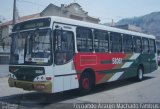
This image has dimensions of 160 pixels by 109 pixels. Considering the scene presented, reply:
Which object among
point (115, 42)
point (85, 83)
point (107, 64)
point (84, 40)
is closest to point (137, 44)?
point (115, 42)

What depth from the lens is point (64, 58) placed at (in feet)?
33.5

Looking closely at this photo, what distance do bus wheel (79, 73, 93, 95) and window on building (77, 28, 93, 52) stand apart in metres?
1.11

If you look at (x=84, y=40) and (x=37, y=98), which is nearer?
(x=37, y=98)

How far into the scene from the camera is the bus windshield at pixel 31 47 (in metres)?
9.74

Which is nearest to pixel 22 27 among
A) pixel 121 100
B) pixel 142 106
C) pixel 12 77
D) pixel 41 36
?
pixel 41 36

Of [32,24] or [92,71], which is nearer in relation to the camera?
[32,24]

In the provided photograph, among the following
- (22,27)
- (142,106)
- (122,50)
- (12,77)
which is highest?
(22,27)

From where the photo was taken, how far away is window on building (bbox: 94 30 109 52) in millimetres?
12320

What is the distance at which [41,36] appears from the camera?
32.8 ft

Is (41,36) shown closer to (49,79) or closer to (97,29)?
(49,79)

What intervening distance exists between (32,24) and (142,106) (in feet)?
16.4

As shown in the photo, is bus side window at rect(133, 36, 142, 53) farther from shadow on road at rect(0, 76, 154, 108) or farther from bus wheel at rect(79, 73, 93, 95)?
bus wheel at rect(79, 73, 93, 95)

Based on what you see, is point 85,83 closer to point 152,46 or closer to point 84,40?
point 84,40

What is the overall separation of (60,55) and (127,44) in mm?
6232
